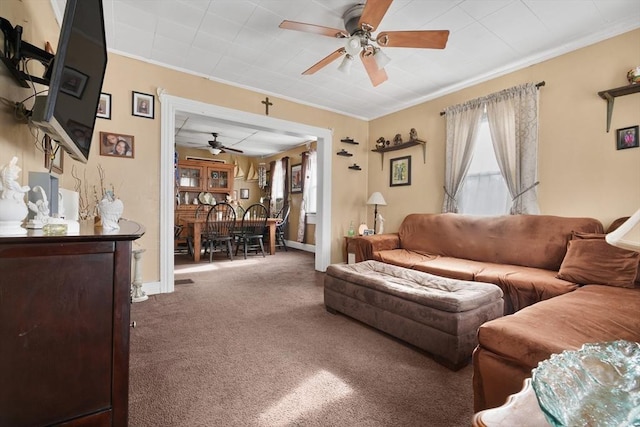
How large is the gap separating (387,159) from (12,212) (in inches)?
168

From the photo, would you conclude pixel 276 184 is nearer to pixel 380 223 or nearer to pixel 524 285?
pixel 380 223

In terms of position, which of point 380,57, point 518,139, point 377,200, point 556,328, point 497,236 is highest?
point 380,57

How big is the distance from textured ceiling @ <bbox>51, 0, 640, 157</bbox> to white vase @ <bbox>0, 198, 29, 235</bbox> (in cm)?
205

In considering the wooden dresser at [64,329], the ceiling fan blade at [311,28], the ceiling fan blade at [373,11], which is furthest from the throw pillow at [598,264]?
the wooden dresser at [64,329]

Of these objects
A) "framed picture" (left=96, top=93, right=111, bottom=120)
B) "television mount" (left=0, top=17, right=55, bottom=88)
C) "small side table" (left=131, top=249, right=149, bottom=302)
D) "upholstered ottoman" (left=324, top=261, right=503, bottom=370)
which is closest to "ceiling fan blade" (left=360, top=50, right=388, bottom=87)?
"upholstered ottoman" (left=324, top=261, right=503, bottom=370)

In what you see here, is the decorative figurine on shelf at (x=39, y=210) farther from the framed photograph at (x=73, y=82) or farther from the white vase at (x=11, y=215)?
the framed photograph at (x=73, y=82)

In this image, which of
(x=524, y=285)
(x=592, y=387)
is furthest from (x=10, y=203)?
(x=524, y=285)

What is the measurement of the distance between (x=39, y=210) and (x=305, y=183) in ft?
17.6

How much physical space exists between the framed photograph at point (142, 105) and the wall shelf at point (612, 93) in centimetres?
435

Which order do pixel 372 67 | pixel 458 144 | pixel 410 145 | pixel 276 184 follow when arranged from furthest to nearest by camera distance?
pixel 276 184 → pixel 410 145 → pixel 458 144 → pixel 372 67

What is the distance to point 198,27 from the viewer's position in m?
2.51

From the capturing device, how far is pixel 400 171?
14.2 ft

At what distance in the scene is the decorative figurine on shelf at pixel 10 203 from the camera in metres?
0.86

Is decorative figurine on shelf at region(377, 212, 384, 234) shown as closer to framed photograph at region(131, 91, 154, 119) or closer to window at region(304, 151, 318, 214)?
window at region(304, 151, 318, 214)
